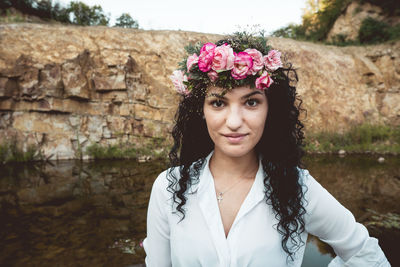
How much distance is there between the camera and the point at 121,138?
10.4 meters

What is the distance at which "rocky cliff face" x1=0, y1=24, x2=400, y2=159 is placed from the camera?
370 inches

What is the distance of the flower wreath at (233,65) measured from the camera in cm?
141

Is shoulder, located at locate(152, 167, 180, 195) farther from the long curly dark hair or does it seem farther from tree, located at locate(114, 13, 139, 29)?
tree, located at locate(114, 13, 139, 29)

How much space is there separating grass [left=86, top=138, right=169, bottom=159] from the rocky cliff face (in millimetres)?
289

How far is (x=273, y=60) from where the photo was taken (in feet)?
4.89

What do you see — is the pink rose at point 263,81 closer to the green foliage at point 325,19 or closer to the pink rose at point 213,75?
the pink rose at point 213,75

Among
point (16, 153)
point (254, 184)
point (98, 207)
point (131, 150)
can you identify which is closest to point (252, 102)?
point (254, 184)

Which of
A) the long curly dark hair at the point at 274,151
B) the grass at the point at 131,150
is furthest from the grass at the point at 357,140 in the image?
the long curly dark hair at the point at 274,151

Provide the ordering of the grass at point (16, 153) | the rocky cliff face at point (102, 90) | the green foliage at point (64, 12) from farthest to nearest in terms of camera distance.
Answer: the green foliage at point (64, 12) < the rocky cliff face at point (102, 90) < the grass at point (16, 153)

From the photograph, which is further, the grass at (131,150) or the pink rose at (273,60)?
the grass at (131,150)

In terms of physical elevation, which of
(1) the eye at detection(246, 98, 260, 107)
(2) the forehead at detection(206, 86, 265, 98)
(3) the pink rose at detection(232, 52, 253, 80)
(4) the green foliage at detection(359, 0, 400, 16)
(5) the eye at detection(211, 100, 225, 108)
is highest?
(4) the green foliage at detection(359, 0, 400, 16)

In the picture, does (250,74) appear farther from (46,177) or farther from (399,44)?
(399,44)

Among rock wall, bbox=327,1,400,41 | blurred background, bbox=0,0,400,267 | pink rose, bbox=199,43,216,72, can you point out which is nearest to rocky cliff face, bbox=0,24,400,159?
blurred background, bbox=0,0,400,267

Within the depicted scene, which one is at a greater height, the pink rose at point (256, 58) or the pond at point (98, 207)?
→ the pink rose at point (256, 58)
